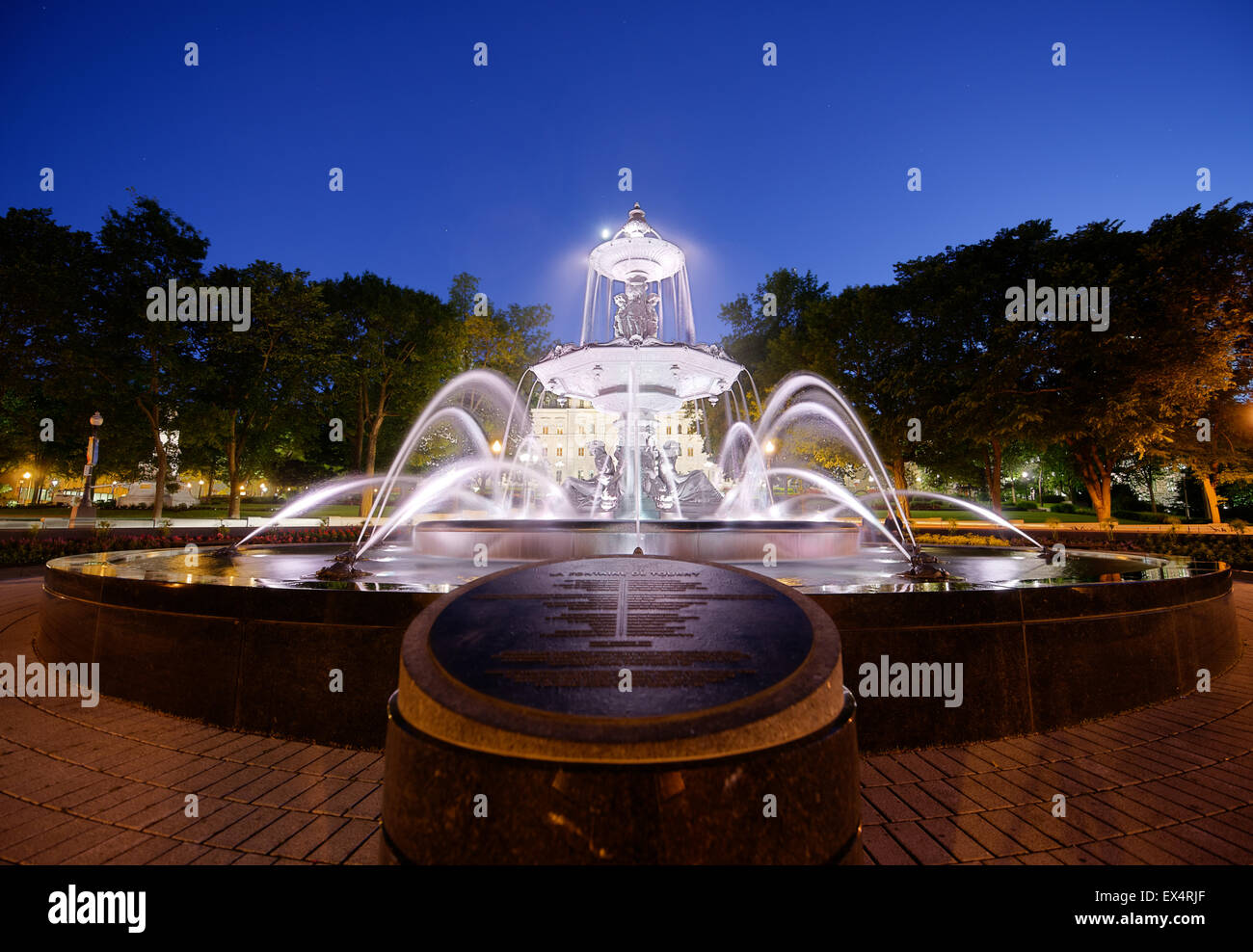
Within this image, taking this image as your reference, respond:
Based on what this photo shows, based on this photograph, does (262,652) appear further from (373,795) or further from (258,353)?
(258,353)

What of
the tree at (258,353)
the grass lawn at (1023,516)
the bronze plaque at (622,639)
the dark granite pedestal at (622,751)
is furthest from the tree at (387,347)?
the dark granite pedestal at (622,751)

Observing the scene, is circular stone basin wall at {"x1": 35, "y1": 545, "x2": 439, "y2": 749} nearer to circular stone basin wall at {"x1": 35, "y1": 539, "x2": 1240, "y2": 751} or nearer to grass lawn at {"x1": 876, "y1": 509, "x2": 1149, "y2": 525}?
circular stone basin wall at {"x1": 35, "y1": 539, "x2": 1240, "y2": 751}

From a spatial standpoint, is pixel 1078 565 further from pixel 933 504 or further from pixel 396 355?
pixel 933 504

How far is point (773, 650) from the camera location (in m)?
2.64

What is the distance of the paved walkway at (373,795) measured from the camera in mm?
2977

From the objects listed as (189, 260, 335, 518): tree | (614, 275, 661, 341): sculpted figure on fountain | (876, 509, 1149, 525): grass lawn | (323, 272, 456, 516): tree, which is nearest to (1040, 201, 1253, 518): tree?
(876, 509, 1149, 525): grass lawn

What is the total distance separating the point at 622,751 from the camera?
6.48ft

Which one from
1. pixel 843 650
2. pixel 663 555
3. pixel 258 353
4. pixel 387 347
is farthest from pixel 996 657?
pixel 387 347

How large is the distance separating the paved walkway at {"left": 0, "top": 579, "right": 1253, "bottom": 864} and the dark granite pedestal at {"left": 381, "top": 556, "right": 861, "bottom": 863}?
1.15m

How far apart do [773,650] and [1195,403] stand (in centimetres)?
3057

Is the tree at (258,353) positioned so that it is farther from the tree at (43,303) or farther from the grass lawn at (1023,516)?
the grass lawn at (1023,516)

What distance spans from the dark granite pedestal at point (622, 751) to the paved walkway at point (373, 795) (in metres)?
1.15
